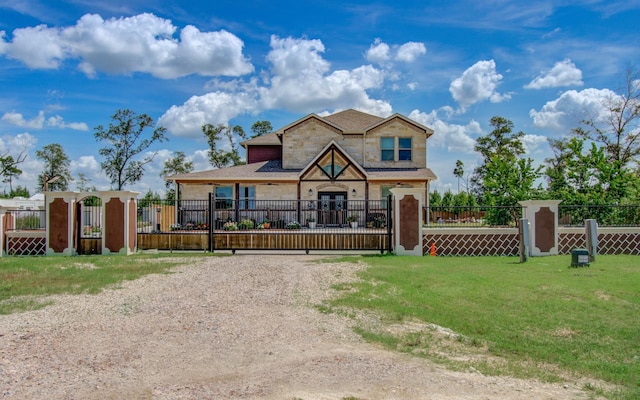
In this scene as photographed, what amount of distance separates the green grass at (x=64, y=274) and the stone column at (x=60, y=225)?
7.24 feet

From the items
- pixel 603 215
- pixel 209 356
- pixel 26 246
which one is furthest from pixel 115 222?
pixel 603 215

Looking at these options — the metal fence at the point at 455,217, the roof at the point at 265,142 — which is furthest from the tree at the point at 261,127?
the metal fence at the point at 455,217

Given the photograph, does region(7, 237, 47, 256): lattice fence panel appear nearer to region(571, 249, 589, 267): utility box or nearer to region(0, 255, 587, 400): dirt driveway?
region(0, 255, 587, 400): dirt driveway

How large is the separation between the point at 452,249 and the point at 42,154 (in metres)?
56.4

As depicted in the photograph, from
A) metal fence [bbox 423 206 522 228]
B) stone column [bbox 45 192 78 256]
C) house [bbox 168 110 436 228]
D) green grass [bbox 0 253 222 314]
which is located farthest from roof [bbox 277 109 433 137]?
green grass [bbox 0 253 222 314]

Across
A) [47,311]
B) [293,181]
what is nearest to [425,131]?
[293,181]

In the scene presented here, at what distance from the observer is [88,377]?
5688 mm

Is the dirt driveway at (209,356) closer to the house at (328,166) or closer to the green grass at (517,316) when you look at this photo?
the green grass at (517,316)

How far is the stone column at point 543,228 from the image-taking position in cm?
1797

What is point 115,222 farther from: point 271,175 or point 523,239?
point 271,175

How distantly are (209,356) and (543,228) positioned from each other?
15057 millimetres

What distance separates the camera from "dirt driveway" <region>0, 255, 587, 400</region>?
530 centimetres

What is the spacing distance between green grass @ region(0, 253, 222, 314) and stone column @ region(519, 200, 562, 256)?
12.2 m

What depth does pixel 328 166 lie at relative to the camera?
3272 centimetres
